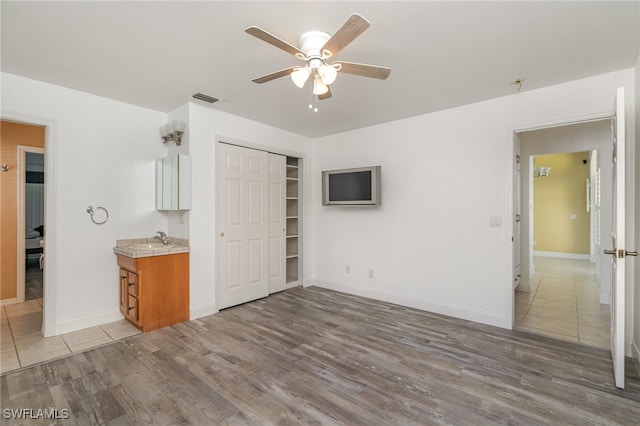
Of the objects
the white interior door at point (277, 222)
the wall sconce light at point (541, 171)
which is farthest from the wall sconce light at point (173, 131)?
the wall sconce light at point (541, 171)

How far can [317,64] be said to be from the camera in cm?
197

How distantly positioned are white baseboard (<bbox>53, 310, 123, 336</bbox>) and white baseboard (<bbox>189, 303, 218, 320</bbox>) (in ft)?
2.80

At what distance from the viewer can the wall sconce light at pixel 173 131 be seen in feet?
11.1

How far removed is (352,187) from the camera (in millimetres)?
4160

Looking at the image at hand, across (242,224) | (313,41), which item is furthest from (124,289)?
(313,41)

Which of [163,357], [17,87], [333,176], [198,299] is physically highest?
[17,87]

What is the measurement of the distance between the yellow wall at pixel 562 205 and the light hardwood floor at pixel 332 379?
596 centimetres

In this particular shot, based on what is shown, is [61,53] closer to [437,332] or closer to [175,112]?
[175,112]

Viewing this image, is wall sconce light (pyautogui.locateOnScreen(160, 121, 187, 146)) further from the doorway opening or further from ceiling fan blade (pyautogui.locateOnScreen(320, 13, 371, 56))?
the doorway opening

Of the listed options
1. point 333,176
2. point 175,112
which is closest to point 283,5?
point 175,112

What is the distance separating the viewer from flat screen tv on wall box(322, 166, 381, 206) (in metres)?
3.90

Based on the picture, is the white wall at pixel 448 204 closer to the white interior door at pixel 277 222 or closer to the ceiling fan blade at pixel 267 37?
the white interior door at pixel 277 222

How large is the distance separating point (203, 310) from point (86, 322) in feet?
3.94

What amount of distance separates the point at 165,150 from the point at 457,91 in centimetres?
363
